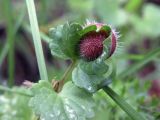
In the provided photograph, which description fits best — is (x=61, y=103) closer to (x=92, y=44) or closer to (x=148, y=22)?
(x=92, y=44)

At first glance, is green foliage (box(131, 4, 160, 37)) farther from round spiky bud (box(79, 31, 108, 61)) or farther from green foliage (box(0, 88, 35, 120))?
round spiky bud (box(79, 31, 108, 61))

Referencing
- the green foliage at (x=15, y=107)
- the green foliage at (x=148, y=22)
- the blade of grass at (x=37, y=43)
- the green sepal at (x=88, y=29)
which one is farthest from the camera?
the green foliage at (x=148, y=22)

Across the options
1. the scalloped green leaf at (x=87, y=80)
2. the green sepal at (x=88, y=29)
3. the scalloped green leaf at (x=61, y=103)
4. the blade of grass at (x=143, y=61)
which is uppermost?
the green sepal at (x=88, y=29)

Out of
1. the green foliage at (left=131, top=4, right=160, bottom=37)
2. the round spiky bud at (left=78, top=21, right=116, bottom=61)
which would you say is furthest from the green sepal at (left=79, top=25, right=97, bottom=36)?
the green foliage at (left=131, top=4, right=160, bottom=37)

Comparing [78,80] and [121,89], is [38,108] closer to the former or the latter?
[78,80]

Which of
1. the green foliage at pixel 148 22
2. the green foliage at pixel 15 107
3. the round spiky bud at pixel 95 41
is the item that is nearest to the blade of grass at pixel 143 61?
the green foliage at pixel 15 107

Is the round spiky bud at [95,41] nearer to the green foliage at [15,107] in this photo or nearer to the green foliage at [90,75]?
the green foliage at [90,75]
